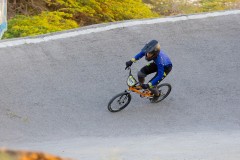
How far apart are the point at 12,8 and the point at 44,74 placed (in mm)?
6880

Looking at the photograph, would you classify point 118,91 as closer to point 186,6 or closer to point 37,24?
point 37,24

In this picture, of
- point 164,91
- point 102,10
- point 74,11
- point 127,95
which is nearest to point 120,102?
point 127,95

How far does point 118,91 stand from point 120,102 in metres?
0.80

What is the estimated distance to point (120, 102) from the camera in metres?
10.0

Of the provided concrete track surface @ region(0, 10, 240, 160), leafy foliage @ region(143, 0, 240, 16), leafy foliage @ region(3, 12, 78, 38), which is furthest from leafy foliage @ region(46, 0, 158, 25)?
concrete track surface @ region(0, 10, 240, 160)

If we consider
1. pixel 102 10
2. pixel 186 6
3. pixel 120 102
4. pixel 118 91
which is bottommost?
pixel 186 6

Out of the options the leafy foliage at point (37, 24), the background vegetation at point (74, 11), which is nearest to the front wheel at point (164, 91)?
the leafy foliage at point (37, 24)

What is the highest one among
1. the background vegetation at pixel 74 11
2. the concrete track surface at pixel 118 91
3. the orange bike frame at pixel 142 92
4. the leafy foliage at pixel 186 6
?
the orange bike frame at pixel 142 92

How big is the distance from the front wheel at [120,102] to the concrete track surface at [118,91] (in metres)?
0.14

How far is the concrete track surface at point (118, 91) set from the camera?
27.1 feet

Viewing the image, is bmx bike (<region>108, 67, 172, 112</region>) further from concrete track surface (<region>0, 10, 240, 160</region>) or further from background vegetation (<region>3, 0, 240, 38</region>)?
background vegetation (<region>3, 0, 240, 38</region>)

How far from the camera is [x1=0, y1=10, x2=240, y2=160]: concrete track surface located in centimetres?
827

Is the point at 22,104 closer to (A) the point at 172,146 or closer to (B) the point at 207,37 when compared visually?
(A) the point at 172,146

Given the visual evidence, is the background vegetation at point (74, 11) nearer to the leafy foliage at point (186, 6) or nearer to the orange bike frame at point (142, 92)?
the leafy foliage at point (186, 6)
